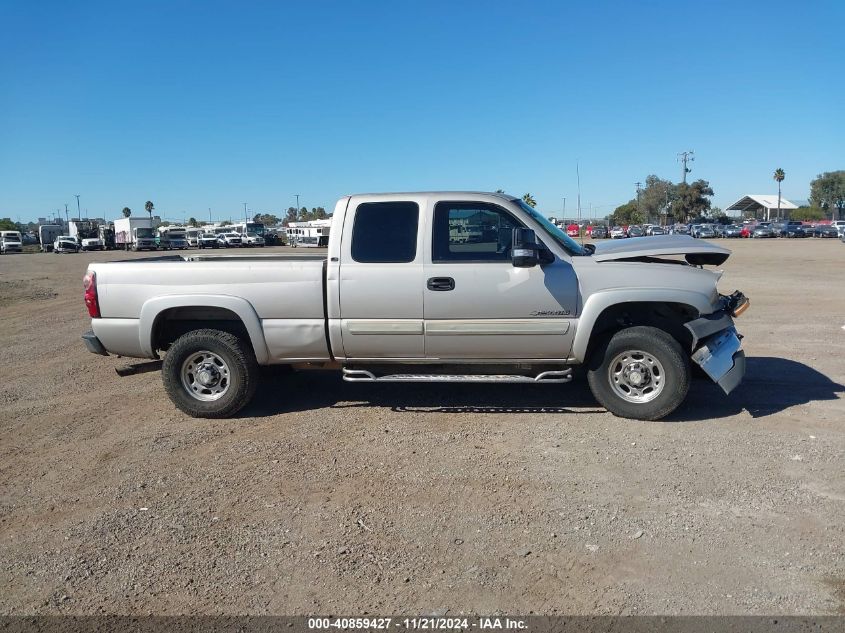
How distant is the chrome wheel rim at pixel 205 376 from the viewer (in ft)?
20.3

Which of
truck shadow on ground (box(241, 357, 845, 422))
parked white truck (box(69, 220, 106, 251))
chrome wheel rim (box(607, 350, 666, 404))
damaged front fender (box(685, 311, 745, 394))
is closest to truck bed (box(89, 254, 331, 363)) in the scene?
truck shadow on ground (box(241, 357, 845, 422))

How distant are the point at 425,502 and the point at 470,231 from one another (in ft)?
8.28

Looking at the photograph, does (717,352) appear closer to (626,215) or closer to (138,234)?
(138,234)

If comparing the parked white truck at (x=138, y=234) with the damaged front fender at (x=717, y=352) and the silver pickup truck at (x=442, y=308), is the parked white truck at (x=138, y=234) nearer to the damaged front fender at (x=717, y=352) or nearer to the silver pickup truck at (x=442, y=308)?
the silver pickup truck at (x=442, y=308)

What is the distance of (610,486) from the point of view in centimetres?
457

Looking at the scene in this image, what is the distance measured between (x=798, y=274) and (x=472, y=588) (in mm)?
19623

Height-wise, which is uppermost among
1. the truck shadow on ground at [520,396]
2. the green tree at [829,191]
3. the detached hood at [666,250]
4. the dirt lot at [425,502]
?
the green tree at [829,191]

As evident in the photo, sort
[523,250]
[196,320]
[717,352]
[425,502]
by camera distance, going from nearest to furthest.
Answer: [425,502] → [523,250] → [717,352] → [196,320]

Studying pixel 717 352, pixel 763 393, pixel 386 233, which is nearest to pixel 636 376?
pixel 717 352

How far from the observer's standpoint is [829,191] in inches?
4884

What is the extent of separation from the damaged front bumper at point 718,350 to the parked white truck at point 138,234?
189ft

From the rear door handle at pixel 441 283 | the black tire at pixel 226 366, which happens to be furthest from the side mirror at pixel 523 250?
the black tire at pixel 226 366

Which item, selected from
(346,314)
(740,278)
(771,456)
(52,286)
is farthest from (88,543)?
(52,286)

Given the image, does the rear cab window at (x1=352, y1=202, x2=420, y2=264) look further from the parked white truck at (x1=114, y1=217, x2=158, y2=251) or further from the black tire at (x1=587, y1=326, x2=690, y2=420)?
the parked white truck at (x1=114, y1=217, x2=158, y2=251)
